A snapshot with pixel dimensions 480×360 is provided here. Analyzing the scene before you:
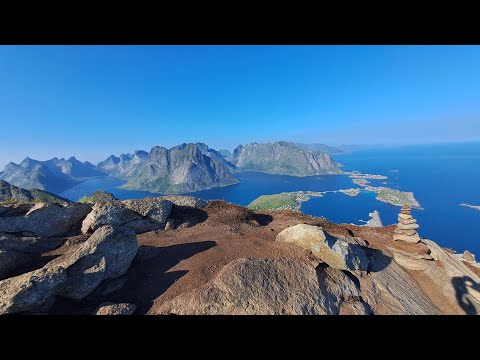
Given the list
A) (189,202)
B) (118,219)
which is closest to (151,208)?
(118,219)

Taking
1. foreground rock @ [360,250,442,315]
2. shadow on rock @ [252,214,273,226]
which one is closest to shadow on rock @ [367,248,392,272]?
foreground rock @ [360,250,442,315]

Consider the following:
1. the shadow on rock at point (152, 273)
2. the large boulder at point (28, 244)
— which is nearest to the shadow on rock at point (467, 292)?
the shadow on rock at point (152, 273)

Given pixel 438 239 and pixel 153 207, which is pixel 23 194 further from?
pixel 438 239

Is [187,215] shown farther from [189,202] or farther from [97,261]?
[97,261]

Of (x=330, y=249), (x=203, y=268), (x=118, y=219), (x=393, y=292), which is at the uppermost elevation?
(x=118, y=219)

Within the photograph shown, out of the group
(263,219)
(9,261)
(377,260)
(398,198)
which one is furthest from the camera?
(398,198)

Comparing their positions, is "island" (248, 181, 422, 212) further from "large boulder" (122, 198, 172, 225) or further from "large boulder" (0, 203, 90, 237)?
"large boulder" (0, 203, 90, 237)

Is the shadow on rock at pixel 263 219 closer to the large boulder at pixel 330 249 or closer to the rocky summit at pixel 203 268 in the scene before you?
the rocky summit at pixel 203 268
